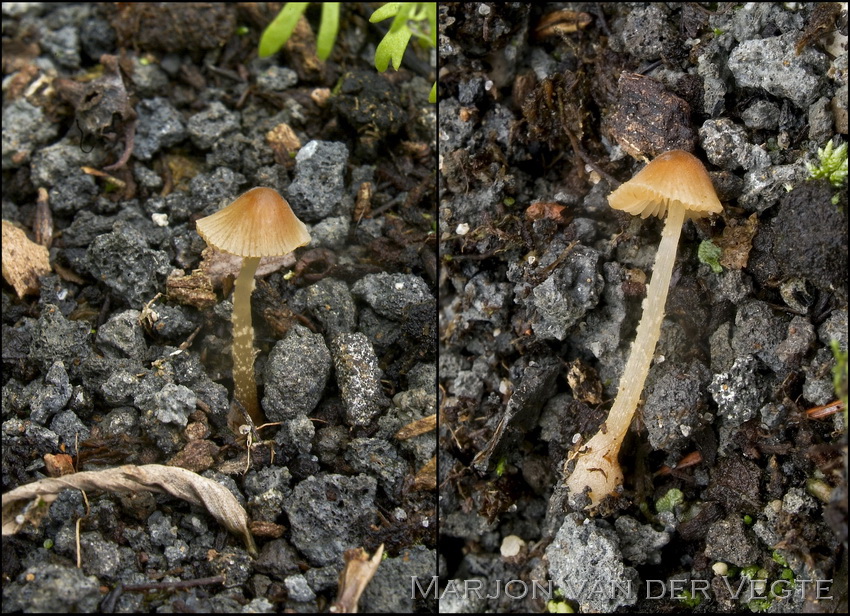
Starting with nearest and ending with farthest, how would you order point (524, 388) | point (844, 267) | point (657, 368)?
point (844, 267) → point (657, 368) → point (524, 388)

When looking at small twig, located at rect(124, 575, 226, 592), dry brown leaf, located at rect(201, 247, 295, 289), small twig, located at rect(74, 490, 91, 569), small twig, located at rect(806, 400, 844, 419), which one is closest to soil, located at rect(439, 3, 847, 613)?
small twig, located at rect(806, 400, 844, 419)

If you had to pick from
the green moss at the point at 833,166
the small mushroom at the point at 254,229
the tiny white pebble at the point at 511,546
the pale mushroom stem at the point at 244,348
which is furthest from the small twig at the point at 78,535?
the green moss at the point at 833,166

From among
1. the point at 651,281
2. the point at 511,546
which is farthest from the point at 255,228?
the point at 511,546

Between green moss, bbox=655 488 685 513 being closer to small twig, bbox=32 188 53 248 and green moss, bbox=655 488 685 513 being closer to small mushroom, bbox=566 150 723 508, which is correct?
small mushroom, bbox=566 150 723 508

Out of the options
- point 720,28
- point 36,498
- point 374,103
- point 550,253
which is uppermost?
point 720,28

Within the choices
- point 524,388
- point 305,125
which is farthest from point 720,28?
point 305,125

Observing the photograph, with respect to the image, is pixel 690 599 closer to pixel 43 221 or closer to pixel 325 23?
pixel 325 23

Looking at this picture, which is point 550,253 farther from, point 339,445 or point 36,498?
point 36,498
